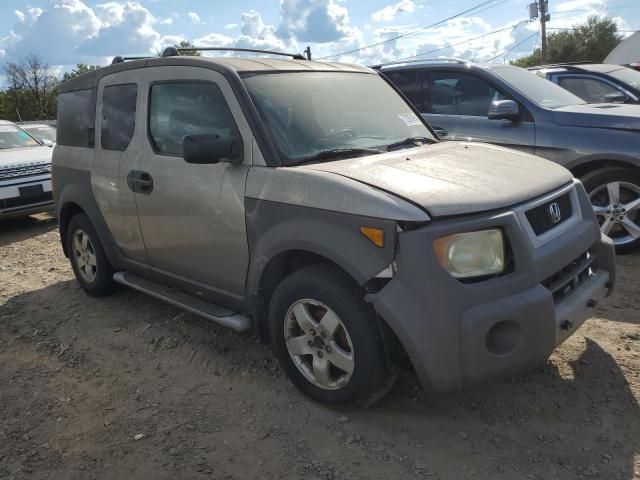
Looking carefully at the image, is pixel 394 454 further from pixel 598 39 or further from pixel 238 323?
pixel 598 39

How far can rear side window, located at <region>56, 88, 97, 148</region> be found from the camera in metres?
4.50

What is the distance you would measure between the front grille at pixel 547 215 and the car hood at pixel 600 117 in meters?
2.46

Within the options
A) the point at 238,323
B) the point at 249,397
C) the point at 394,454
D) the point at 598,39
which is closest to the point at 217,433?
the point at 249,397

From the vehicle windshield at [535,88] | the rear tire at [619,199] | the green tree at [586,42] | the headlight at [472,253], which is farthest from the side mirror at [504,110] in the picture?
the green tree at [586,42]

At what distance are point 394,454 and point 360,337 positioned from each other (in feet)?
1.90

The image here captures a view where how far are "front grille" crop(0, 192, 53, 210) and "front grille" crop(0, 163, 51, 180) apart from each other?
1.02ft

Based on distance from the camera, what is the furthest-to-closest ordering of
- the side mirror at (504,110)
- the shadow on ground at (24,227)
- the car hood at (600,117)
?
the shadow on ground at (24,227) → the side mirror at (504,110) → the car hood at (600,117)

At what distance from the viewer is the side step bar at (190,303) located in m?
3.35

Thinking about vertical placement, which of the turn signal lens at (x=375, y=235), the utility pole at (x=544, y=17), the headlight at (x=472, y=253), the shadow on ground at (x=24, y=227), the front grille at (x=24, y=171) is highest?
the utility pole at (x=544, y=17)

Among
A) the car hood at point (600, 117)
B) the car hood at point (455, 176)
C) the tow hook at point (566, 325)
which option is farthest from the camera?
the car hood at point (600, 117)

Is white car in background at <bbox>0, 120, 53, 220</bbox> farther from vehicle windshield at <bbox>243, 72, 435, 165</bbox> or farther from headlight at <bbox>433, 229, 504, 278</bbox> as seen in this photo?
headlight at <bbox>433, 229, 504, 278</bbox>

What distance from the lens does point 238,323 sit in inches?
131

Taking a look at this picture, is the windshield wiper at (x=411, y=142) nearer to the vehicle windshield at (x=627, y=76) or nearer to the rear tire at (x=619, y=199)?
the rear tire at (x=619, y=199)

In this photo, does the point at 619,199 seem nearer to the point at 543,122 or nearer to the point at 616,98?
the point at 543,122
